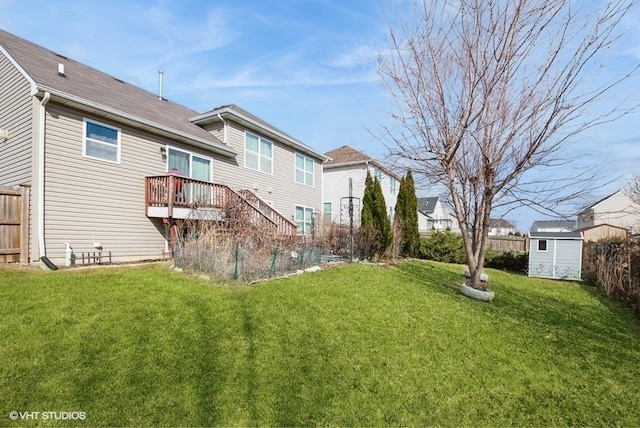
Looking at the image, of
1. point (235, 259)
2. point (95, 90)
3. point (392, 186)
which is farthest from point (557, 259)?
point (95, 90)

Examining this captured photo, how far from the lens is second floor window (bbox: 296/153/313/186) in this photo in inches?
675

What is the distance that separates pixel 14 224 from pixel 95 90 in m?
4.37

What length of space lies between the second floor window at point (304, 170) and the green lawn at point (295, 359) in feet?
37.3

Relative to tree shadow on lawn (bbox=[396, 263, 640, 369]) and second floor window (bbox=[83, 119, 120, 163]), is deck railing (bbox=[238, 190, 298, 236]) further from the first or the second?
tree shadow on lawn (bbox=[396, 263, 640, 369])

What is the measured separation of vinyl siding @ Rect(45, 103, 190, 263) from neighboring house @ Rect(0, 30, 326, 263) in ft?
0.08

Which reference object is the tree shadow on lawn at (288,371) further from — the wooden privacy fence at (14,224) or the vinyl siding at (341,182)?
the vinyl siding at (341,182)

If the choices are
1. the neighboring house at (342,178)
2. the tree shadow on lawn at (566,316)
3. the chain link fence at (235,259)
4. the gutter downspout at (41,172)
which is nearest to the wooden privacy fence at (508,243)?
the neighboring house at (342,178)

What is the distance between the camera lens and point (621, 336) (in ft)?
17.4

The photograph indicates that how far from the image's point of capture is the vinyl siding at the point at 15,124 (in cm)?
808

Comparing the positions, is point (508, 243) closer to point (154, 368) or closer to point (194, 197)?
point (194, 197)

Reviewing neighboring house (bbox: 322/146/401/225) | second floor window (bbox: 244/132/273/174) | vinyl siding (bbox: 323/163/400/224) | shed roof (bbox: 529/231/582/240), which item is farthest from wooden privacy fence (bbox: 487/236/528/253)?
second floor window (bbox: 244/132/273/174)

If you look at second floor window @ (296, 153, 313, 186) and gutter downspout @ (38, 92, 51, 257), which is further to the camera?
second floor window @ (296, 153, 313, 186)

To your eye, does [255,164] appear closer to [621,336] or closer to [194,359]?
[194,359]

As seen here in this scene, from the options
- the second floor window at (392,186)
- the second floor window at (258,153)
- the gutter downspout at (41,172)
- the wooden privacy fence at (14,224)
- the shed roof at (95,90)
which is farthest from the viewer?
the second floor window at (392,186)
